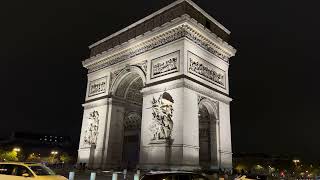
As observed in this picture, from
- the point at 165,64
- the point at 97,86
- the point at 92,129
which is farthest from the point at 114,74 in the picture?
the point at 165,64

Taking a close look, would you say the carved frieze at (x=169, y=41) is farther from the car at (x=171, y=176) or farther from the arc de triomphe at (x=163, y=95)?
the car at (x=171, y=176)

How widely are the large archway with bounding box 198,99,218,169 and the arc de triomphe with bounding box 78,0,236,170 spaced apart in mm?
83

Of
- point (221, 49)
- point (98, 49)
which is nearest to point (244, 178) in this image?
point (221, 49)

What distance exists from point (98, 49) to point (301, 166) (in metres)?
84.3

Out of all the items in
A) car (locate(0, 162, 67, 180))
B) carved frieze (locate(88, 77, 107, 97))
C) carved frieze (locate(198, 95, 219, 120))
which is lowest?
car (locate(0, 162, 67, 180))

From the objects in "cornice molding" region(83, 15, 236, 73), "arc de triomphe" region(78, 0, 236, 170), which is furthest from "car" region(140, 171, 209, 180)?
"cornice molding" region(83, 15, 236, 73)

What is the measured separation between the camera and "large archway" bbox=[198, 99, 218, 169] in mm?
25284

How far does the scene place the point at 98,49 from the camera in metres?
33.0

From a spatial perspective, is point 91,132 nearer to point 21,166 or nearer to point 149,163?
point 149,163

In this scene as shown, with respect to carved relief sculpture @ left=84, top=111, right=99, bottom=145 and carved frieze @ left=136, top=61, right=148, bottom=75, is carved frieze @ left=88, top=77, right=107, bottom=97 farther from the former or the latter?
carved frieze @ left=136, top=61, right=148, bottom=75

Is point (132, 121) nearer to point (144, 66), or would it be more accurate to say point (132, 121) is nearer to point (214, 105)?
point (144, 66)

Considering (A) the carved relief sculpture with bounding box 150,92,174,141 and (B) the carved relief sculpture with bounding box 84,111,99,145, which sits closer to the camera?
(A) the carved relief sculpture with bounding box 150,92,174,141

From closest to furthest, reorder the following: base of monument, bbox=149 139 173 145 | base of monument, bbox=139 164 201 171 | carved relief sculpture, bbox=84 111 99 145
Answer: base of monument, bbox=139 164 201 171, base of monument, bbox=149 139 173 145, carved relief sculpture, bbox=84 111 99 145

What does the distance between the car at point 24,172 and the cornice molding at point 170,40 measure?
16.0 metres
